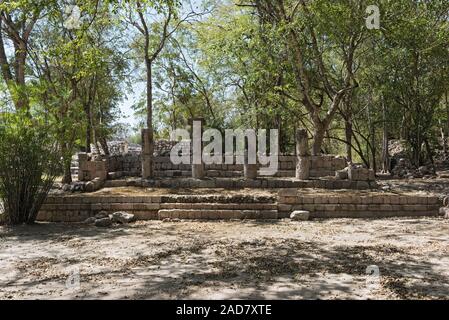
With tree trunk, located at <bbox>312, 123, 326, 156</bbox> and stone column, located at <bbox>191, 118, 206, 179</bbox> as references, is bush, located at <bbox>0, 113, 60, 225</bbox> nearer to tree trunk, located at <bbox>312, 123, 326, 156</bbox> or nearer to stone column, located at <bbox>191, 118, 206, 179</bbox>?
stone column, located at <bbox>191, 118, 206, 179</bbox>

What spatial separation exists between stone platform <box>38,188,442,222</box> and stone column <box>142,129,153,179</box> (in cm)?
340

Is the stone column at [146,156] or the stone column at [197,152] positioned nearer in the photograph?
the stone column at [146,156]

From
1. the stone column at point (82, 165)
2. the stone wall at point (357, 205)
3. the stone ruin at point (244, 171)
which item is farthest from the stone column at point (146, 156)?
the stone wall at point (357, 205)

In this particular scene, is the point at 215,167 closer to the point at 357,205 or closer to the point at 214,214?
the point at 214,214

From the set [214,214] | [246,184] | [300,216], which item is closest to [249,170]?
[246,184]

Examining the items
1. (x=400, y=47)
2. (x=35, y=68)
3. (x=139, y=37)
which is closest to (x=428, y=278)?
(x=400, y=47)

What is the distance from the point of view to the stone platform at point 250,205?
11250mm

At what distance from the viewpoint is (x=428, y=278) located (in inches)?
214

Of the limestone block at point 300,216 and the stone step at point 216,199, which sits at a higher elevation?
the stone step at point 216,199

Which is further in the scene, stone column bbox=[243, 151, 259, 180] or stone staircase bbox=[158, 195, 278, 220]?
stone column bbox=[243, 151, 259, 180]

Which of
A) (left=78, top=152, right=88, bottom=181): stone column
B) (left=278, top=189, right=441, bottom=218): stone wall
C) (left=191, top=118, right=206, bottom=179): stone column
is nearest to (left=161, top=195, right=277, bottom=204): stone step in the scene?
(left=278, top=189, right=441, bottom=218): stone wall

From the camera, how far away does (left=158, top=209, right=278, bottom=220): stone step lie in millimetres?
10945

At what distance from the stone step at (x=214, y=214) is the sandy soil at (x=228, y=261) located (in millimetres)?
737

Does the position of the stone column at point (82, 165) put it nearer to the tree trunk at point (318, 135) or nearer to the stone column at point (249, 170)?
the stone column at point (249, 170)
